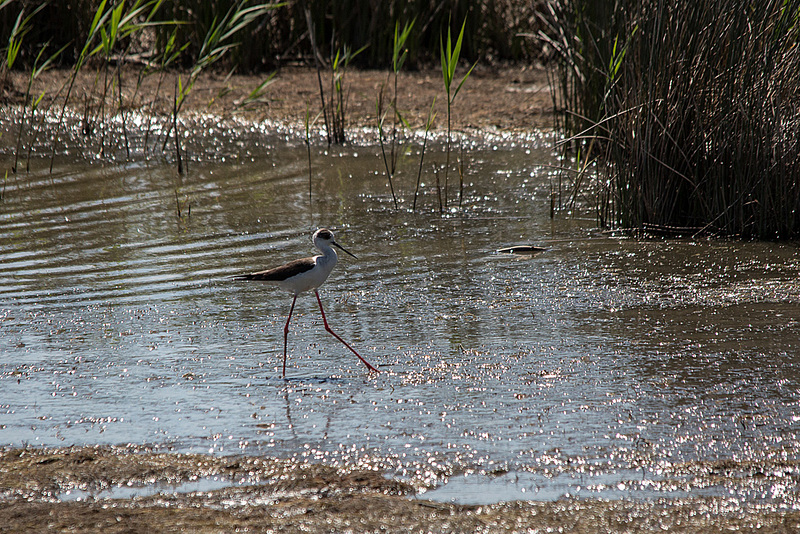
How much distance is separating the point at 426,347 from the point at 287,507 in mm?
1624

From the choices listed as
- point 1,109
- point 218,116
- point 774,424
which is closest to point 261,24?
point 218,116

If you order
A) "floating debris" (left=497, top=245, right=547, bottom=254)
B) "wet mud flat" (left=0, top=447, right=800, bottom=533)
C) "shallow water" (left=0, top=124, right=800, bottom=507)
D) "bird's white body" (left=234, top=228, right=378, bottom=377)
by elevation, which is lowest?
"wet mud flat" (left=0, top=447, right=800, bottom=533)

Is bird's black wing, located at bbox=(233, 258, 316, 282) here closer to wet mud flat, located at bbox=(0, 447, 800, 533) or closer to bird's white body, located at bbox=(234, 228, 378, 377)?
bird's white body, located at bbox=(234, 228, 378, 377)

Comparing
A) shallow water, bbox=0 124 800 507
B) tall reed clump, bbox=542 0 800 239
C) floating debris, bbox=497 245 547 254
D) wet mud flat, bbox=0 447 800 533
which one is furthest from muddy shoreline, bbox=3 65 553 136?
wet mud flat, bbox=0 447 800 533

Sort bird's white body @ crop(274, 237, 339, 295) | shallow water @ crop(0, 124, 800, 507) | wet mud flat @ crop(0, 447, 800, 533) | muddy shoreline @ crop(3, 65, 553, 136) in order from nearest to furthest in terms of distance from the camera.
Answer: wet mud flat @ crop(0, 447, 800, 533)
shallow water @ crop(0, 124, 800, 507)
bird's white body @ crop(274, 237, 339, 295)
muddy shoreline @ crop(3, 65, 553, 136)

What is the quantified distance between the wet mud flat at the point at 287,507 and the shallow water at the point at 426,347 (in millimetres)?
104

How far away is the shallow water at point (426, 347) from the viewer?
3.26 m

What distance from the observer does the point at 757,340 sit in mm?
4301

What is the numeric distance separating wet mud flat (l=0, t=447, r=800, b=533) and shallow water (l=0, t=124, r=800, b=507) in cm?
10

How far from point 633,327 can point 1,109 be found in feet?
28.9

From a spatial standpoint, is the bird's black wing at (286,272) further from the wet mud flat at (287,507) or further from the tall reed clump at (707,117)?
the tall reed clump at (707,117)

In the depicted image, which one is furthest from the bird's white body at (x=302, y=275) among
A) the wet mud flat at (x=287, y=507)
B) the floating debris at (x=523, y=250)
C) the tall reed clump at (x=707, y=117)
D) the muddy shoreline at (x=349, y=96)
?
the muddy shoreline at (x=349, y=96)

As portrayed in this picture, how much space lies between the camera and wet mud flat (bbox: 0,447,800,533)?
8.98 ft

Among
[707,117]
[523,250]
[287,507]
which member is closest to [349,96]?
[523,250]
